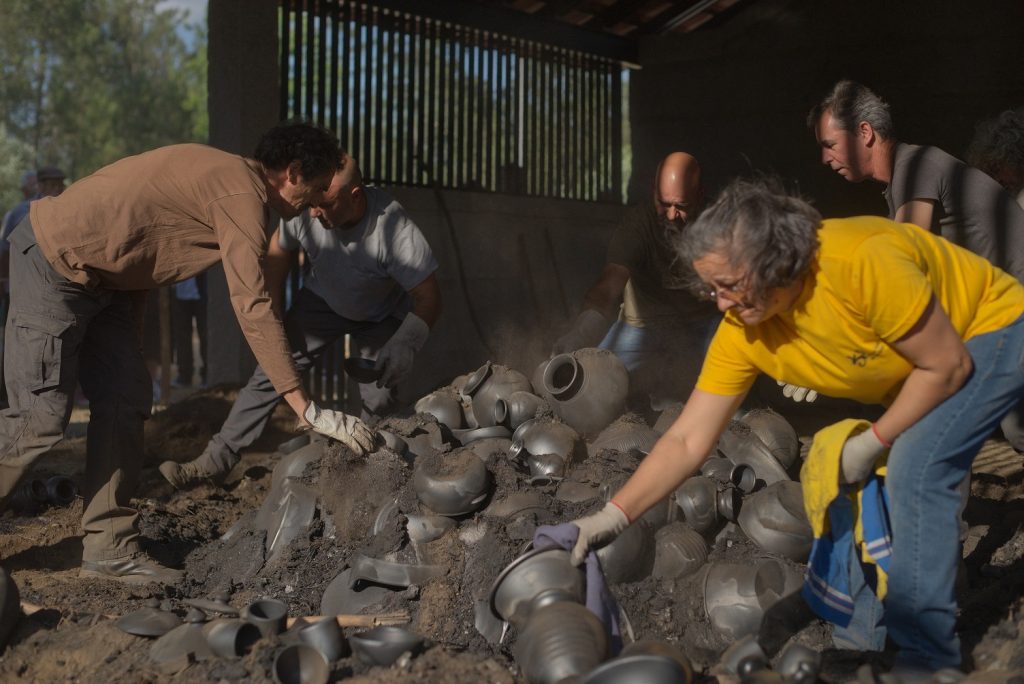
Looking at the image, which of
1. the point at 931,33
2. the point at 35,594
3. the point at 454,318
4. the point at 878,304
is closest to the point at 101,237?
the point at 35,594

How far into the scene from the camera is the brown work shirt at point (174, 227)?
3771mm

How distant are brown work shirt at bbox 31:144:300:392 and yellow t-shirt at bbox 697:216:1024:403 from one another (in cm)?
181

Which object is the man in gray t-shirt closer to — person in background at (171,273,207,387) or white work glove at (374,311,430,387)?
white work glove at (374,311,430,387)

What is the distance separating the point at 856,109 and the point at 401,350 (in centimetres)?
251

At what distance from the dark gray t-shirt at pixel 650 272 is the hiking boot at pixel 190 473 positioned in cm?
256

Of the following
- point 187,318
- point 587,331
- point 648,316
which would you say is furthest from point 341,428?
point 187,318

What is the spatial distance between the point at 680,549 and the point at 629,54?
24.9ft

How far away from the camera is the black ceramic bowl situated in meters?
5.17

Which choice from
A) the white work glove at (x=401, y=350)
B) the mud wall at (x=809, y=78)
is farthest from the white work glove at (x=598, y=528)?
the mud wall at (x=809, y=78)

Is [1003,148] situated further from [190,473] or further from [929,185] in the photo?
[190,473]

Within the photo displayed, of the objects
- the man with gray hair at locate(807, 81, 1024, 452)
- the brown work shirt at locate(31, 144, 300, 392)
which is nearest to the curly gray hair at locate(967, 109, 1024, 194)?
the man with gray hair at locate(807, 81, 1024, 452)

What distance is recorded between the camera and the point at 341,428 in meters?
3.97

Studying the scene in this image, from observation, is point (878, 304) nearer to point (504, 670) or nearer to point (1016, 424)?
point (504, 670)

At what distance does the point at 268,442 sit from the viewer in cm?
675
